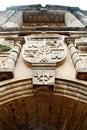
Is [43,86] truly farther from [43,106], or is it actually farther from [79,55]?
[79,55]

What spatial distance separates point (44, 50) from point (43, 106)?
1.52 metres

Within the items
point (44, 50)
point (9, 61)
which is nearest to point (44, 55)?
point (44, 50)

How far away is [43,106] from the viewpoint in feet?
20.1

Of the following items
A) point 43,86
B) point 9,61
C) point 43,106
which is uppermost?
point 9,61

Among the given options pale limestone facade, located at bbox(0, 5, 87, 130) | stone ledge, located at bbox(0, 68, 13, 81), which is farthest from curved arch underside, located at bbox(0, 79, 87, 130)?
stone ledge, located at bbox(0, 68, 13, 81)

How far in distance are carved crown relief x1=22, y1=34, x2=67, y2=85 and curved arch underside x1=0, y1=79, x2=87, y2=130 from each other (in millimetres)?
228

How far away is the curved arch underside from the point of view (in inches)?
225

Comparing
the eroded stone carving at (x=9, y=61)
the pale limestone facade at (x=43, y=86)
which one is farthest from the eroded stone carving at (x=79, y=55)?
the eroded stone carving at (x=9, y=61)

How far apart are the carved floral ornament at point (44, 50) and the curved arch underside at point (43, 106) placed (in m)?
0.66

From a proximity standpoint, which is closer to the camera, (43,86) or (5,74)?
(43,86)

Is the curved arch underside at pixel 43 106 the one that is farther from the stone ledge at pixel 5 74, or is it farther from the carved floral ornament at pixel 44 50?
the carved floral ornament at pixel 44 50

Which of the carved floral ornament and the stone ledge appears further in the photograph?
the carved floral ornament

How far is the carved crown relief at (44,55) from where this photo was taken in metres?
5.80

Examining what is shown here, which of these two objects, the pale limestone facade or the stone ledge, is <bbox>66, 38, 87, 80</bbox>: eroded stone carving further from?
the stone ledge
